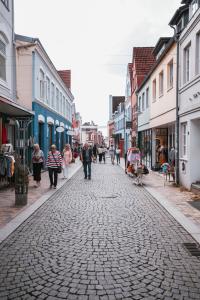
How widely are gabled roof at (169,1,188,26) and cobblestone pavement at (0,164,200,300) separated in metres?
8.72

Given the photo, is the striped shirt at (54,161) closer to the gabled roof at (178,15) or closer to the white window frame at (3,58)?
the white window frame at (3,58)

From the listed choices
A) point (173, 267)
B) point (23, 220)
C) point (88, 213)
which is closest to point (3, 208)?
point (23, 220)

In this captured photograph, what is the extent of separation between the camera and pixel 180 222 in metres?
7.14

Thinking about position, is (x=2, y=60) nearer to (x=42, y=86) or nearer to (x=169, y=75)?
(x=42, y=86)

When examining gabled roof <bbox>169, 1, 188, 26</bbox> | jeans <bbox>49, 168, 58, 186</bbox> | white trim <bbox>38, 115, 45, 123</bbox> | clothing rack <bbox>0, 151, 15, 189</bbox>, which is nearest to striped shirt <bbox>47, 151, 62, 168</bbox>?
jeans <bbox>49, 168, 58, 186</bbox>

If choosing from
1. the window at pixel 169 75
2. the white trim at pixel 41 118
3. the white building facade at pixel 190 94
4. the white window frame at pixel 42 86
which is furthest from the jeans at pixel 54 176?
the white window frame at pixel 42 86

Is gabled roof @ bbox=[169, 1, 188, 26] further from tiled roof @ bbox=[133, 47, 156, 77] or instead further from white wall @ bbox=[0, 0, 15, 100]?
tiled roof @ bbox=[133, 47, 156, 77]

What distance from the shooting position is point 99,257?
4980 mm

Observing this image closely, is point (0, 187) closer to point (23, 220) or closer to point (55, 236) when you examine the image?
point (23, 220)

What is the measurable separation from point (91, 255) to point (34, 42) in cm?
1414

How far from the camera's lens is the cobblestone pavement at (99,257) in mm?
3871

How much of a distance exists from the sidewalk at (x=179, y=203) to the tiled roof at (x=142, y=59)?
19352 millimetres

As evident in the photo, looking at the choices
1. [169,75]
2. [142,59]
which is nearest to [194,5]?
[169,75]

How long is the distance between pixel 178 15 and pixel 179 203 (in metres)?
8.20
